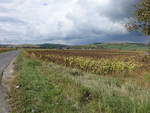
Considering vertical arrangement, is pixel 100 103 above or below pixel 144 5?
below

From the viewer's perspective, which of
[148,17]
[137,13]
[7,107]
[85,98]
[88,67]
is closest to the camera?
[7,107]

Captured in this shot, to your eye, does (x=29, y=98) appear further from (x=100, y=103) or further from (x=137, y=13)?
(x=137, y=13)

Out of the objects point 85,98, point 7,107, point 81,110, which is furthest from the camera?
point 85,98

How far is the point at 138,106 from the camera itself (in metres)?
6.81

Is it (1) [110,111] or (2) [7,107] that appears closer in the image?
(1) [110,111]

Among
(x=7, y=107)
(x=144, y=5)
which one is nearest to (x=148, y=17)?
(x=144, y=5)

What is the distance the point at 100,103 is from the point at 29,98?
2760mm

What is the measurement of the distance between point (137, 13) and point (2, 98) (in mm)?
8889

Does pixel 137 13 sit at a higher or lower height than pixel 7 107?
higher

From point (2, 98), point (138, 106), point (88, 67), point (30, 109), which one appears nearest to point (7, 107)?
point (30, 109)

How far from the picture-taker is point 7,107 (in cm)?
772

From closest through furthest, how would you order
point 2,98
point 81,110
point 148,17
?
point 81,110
point 2,98
point 148,17

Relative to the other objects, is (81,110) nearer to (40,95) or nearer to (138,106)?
(138,106)

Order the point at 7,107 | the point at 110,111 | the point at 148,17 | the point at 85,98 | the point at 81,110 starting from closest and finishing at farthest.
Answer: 1. the point at 110,111
2. the point at 81,110
3. the point at 7,107
4. the point at 85,98
5. the point at 148,17
